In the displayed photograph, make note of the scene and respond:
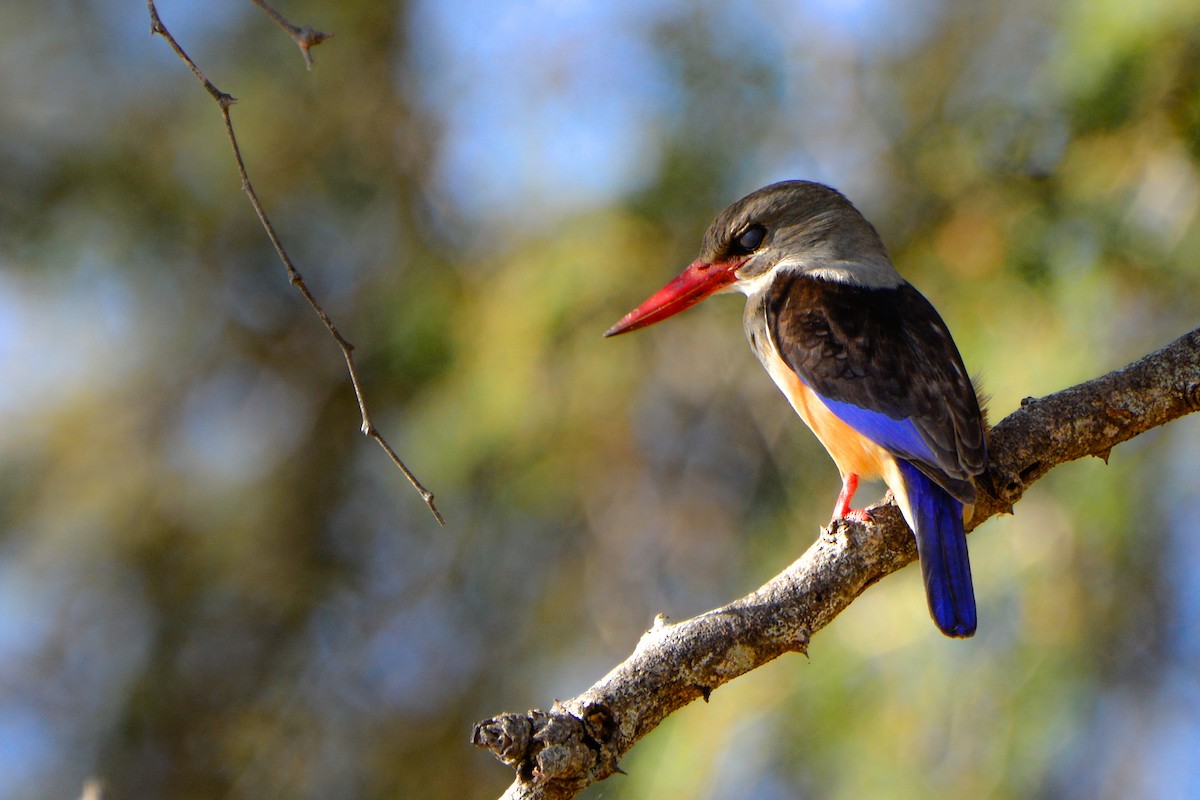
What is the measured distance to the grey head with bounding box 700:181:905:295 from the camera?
2949 mm

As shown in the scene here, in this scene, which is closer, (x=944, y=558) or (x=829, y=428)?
(x=944, y=558)

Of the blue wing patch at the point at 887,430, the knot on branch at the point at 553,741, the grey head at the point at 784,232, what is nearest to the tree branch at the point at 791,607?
the knot on branch at the point at 553,741

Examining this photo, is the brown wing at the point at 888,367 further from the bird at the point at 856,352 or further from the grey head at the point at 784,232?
the grey head at the point at 784,232

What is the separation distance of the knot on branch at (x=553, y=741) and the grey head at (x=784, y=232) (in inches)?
61.6

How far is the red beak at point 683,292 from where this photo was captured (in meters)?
2.95

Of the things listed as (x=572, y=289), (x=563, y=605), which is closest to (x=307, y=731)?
(x=563, y=605)

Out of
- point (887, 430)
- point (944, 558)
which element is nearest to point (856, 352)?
point (887, 430)

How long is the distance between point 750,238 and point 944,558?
1.18m


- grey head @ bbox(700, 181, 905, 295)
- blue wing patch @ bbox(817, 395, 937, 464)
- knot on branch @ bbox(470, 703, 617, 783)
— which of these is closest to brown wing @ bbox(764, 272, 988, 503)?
blue wing patch @ bbox(817, 395, 937, 464)

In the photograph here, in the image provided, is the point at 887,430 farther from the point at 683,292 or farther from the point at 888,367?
the point at 683,292

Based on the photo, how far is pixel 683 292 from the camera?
2967mm

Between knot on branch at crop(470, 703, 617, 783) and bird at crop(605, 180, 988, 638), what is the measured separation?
2.36 ft

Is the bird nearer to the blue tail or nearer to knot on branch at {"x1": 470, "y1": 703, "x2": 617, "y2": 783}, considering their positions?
the blue tail

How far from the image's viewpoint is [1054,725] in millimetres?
2521
